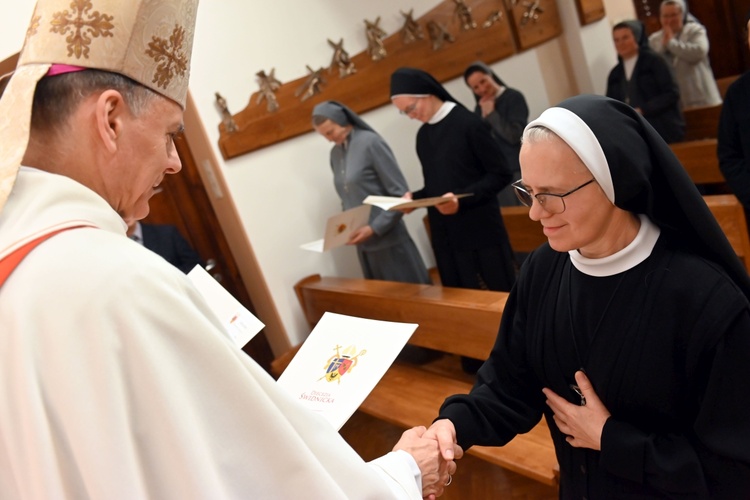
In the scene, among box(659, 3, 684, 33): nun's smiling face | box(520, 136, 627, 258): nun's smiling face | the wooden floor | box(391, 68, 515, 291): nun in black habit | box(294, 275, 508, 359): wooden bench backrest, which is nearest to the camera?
box(520, 136, 627, 258): nun's smiling face

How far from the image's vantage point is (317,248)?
165 inches

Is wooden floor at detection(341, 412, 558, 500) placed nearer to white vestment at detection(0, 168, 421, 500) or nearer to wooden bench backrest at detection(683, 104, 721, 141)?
white vestment at detection(0, 168, 421, 500)

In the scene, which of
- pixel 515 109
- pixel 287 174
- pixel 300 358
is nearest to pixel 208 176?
pixel 287 174

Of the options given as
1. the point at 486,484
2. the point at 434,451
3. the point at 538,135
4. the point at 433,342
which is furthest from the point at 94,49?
the point at 486,484

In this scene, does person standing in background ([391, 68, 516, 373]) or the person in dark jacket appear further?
the person in dark jacket

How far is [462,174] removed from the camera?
3883 millimetres

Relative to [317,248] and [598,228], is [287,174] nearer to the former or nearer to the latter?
[317,248]

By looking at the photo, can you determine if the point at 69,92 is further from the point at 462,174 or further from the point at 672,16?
the point at 672,16

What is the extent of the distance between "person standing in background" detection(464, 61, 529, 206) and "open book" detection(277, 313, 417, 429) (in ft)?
11.4

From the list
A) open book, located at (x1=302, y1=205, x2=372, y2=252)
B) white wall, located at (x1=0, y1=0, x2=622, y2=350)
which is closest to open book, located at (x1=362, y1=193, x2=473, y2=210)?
open book, located at (x1=302, y1=205, x2=372, y2=252)

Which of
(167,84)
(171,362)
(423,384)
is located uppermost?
(167,84)

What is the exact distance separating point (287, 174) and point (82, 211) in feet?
12.3

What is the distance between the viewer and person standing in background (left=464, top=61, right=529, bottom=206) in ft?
17.1

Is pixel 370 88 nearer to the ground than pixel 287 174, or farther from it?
farther from it
